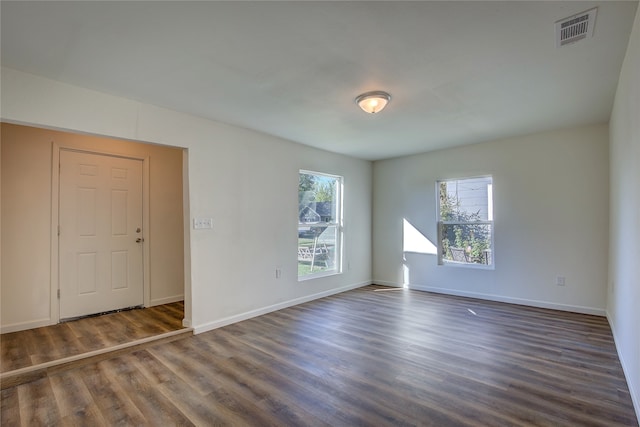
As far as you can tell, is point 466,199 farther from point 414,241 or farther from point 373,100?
point 373,100

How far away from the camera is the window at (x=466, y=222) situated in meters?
4.79

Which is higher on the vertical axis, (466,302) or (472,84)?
(472,84)

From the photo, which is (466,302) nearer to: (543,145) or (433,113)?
(543,145)

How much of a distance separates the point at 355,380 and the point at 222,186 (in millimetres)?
2512

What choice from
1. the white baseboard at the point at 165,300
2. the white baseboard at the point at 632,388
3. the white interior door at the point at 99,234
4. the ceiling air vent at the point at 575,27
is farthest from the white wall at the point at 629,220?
the white interior door at the point at 99,234

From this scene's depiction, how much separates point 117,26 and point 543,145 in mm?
4846

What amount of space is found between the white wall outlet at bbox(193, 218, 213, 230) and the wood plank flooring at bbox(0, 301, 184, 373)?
113 centimetres

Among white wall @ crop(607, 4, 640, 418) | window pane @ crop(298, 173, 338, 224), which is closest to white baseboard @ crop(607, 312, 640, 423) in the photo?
white wall @ crop(607, 4, 640, 418)

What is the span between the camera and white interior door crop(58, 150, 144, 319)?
3.81m

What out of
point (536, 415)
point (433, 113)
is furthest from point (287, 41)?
point (536, 415)

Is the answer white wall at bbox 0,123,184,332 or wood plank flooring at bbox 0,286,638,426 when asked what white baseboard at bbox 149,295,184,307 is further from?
wood plank flooring at bbox 0,286,638,426

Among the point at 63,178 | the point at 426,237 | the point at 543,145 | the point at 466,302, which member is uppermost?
the point at 543,145

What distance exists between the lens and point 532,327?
3.54 m

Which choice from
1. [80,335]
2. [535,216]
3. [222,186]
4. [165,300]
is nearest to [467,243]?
[535,216]
